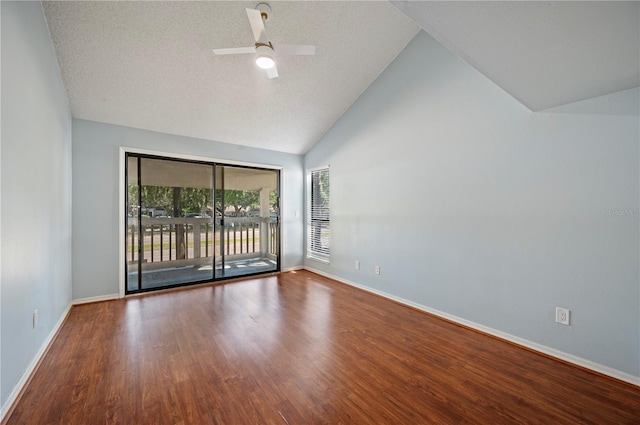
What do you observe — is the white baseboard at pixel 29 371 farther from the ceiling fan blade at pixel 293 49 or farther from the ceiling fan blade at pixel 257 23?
the ceiling fan blade at pixel 293 49

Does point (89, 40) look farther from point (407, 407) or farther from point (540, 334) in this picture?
point (540, 334)

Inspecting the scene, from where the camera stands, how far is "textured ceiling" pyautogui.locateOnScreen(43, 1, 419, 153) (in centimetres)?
246

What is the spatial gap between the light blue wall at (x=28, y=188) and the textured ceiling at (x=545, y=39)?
2402 millimetres

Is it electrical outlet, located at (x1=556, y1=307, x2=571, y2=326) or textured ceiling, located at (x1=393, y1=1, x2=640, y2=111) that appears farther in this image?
electrical outlet, located at (x1=556, y1=307, x2=571, y2=326)

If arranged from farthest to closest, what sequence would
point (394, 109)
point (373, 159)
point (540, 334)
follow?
point (373, 159), point (394, 109), point (540, 334)

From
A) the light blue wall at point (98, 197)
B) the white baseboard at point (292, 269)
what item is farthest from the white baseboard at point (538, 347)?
the light blue wall at point (98, 197)

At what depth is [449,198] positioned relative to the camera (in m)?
3.00

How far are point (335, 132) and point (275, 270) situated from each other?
112 inches

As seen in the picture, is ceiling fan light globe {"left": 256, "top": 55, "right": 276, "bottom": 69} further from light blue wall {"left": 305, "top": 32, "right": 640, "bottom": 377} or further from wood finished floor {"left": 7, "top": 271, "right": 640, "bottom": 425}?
wood finished floor {"left": 7, "top": 271, "right": 640, "bottom": 425}

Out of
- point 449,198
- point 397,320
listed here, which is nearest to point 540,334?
point 397,320

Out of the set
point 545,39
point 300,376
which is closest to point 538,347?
point 300,376

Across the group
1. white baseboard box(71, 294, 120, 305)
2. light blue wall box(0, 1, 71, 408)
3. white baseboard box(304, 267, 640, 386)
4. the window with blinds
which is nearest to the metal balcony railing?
white baseboard box(71, 294, 120, 305)

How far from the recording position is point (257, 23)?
6.73ft

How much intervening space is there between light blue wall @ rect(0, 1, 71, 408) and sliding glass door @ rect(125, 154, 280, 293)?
45.1 inches
